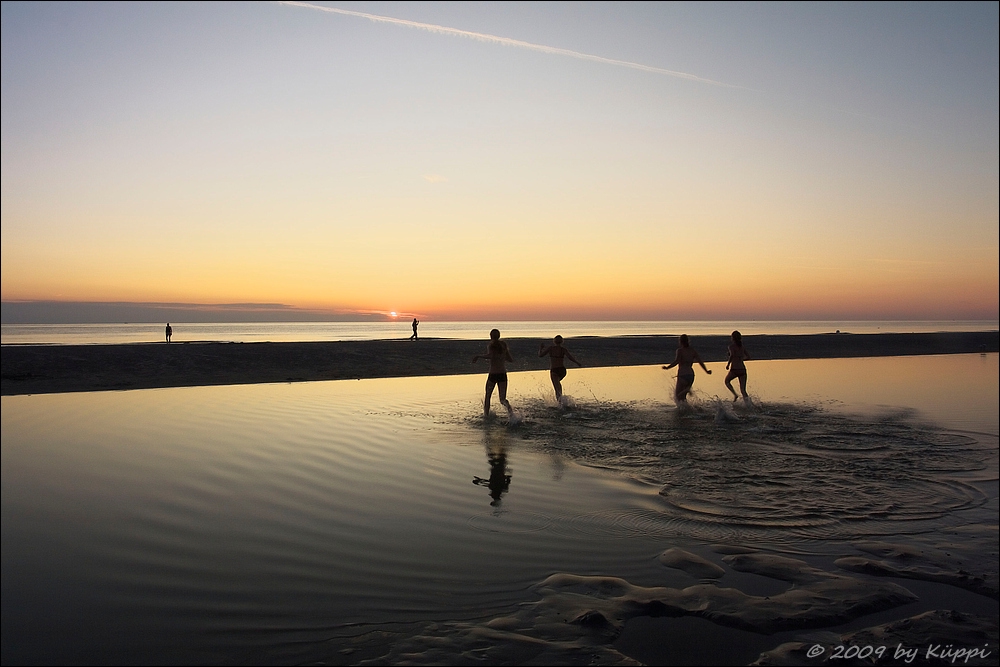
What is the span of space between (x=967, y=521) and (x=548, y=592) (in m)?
5.67

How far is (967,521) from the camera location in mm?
7777

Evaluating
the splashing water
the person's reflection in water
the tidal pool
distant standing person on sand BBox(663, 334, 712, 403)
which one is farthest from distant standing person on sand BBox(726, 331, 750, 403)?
the person's reflection in water

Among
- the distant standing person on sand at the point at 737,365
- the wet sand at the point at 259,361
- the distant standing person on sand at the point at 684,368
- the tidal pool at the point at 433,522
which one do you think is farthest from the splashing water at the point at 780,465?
the wet sand at the point at 259,361

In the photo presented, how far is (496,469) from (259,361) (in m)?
25.7

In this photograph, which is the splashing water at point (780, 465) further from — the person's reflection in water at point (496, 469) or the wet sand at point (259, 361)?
the wet sand at point (259, 361)

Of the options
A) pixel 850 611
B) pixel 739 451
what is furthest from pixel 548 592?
pixel 739 451

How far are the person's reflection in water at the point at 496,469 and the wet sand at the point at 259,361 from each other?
55.8 ft

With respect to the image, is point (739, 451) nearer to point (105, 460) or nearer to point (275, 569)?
Result: point (275, 569)

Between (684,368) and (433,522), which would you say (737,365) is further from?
(433,522)

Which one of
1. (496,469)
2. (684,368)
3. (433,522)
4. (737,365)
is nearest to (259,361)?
(684,368)

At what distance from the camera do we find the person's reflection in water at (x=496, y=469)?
908 centimetres

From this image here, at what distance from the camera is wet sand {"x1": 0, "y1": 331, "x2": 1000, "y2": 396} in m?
26.0

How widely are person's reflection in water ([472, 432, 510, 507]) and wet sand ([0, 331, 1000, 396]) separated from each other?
17014 millimetres

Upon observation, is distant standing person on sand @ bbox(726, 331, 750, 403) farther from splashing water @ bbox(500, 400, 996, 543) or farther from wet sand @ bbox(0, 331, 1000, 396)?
wet sand @ bbox(0, 331, 1000, 396)
